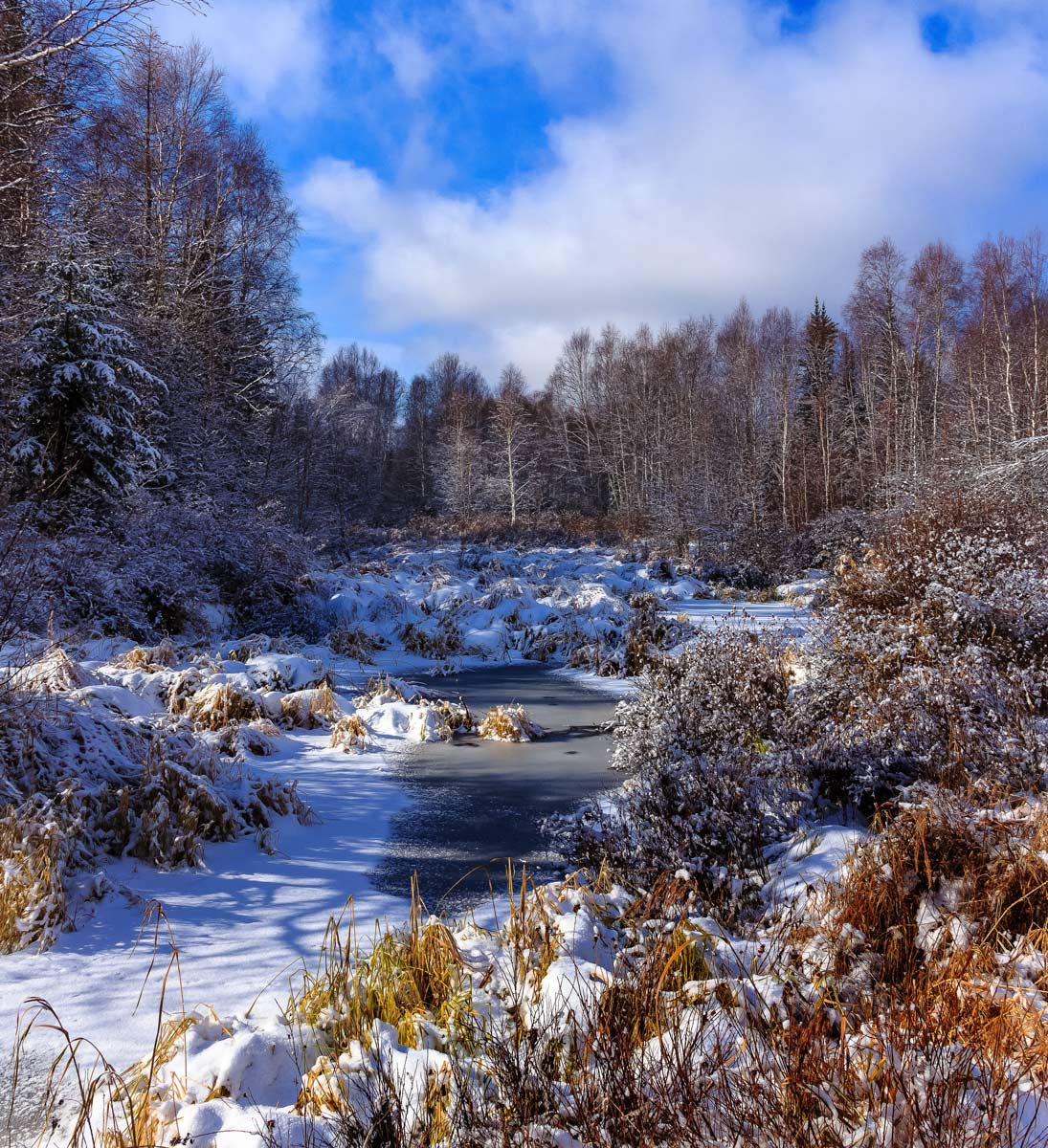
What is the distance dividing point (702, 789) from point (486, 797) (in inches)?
96.4

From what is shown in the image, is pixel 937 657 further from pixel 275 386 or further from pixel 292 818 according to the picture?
pixel 275 386

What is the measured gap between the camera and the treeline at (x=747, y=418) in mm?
24531

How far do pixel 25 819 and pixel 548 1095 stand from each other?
3.41 meters

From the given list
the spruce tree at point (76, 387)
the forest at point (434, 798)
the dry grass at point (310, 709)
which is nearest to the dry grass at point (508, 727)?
the forest at point (434, 798)

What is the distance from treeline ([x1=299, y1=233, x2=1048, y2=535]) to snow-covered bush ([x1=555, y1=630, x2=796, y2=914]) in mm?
7805

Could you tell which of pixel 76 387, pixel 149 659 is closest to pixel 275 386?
pixel 76 387

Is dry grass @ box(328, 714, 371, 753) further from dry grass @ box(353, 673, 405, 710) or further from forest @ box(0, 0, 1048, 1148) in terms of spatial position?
dry grass @ box(353, 673, 405, 710)

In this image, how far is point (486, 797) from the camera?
668cm

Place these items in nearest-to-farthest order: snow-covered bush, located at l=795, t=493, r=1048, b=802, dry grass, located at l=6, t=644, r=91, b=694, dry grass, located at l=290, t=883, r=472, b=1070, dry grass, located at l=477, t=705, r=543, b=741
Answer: dry grass, located at l=290, t=883, r=472, b=1070 < snow-covered bush, located at l=795, t=493, r=1048, b=802 < dry grass, located at l=6, t=644, r=91, b=694 < dry grass, located at l=477, t=705, r=543, b=741

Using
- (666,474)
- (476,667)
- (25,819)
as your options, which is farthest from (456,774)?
(666,474)

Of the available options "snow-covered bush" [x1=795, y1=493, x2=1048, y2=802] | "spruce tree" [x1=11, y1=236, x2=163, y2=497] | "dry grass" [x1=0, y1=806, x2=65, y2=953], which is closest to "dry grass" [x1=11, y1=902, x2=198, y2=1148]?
"dry grass" [x1=0, y1=806, x2=65, y2=953]

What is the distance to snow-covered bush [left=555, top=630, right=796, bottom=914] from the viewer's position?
4.30 metres

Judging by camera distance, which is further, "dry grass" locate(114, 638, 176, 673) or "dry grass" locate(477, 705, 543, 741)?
"dry grass" locate(114, 638, 176, 673)

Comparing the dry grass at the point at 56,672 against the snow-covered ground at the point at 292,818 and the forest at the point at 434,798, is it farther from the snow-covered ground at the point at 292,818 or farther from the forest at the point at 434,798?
the snow-covered ground at the point at 292,818
